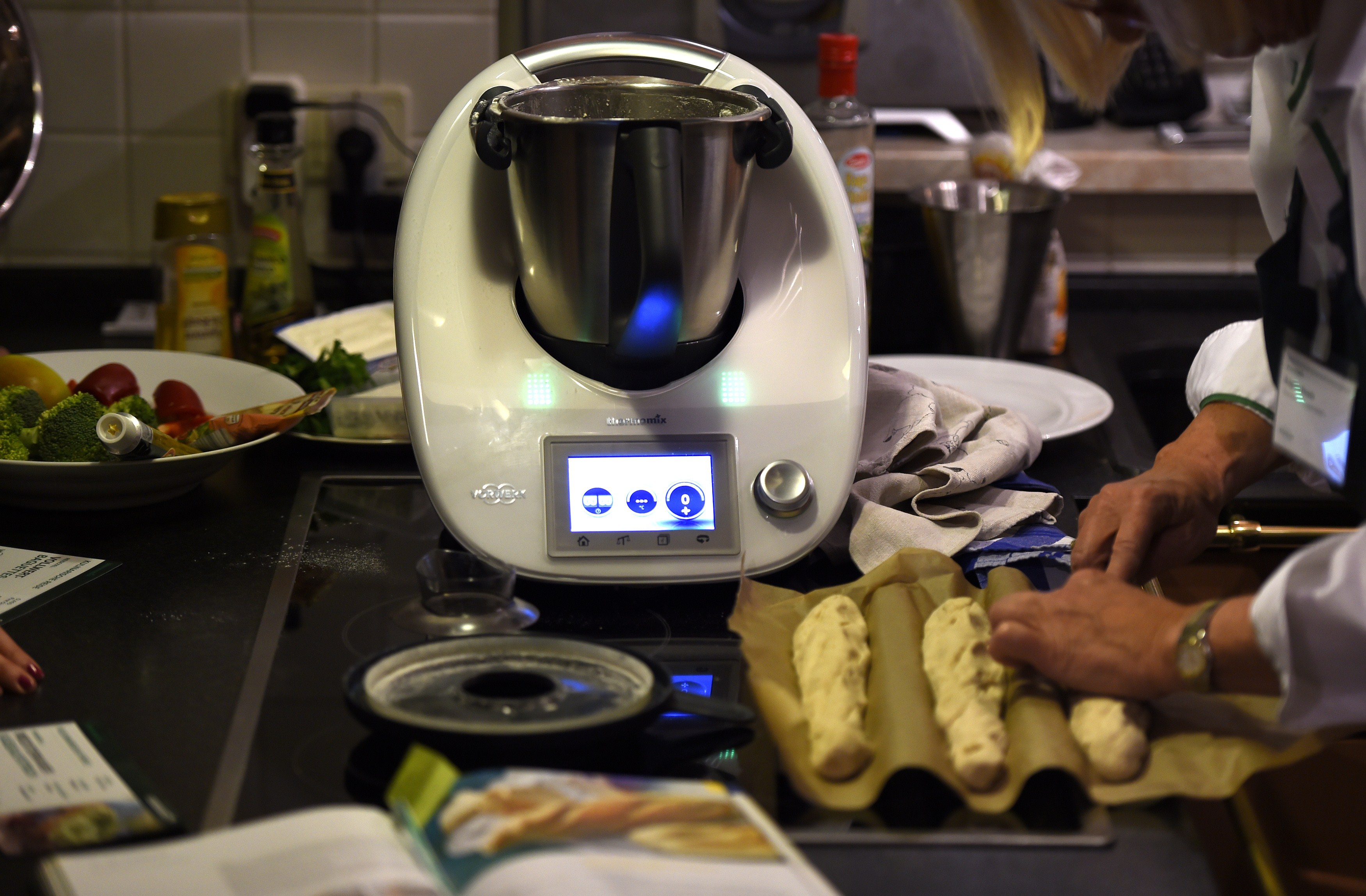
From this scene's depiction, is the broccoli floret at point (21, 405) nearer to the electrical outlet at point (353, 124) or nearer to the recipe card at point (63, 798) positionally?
the recipe card at point (63, 798)

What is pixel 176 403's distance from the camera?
1.03 meters

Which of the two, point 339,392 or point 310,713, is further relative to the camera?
point 339,392

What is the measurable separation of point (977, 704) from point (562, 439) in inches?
12.1

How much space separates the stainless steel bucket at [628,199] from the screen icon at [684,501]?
9 centimetres

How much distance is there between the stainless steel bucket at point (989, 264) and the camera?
1.28 m

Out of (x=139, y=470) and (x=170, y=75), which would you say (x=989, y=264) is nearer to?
(x=139, y=470)

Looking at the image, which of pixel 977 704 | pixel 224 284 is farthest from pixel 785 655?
pixel 224 284

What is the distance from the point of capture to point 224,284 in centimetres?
121

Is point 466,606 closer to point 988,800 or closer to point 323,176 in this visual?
point 988,800

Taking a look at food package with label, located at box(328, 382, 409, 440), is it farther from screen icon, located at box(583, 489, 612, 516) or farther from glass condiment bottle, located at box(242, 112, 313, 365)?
screen icon, located at box(583, 489, 612, 516)

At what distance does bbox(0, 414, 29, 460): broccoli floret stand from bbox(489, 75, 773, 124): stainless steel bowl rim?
412mm

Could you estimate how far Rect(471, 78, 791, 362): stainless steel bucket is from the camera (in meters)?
0.69

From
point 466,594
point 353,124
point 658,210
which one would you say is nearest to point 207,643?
point 466,594

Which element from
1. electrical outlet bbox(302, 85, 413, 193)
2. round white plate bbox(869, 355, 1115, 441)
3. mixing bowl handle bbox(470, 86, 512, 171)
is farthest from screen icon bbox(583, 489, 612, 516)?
electrical outlet bbox(302, 85, 413, 193)
